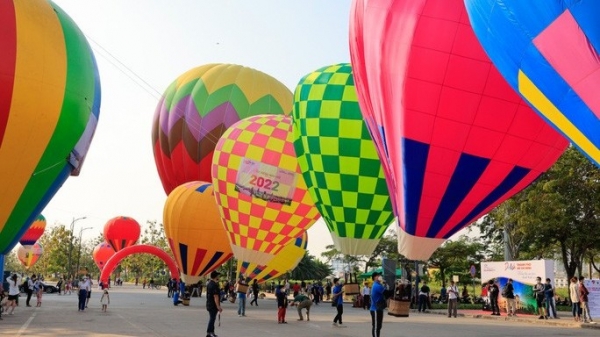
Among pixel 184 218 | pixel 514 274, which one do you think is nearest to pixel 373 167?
pixel 514 274

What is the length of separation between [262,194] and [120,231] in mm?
32849

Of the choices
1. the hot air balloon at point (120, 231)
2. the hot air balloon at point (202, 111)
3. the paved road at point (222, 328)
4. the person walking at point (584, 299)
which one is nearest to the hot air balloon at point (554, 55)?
the paved road at point (222, 328)

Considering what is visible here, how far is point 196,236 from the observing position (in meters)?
24.0

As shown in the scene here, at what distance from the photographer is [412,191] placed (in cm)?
1235

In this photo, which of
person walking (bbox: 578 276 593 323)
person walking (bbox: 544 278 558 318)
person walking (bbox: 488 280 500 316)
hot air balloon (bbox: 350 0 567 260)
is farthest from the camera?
person walking (bbox: 488 280 500 316)

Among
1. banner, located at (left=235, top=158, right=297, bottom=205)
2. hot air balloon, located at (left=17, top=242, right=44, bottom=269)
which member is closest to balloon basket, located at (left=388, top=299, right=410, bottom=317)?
banner, located at (left=235, top=158, right=297, bottom=205)

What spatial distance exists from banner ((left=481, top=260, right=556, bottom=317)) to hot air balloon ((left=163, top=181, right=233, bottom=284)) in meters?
10.2

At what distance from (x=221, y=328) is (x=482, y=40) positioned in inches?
329

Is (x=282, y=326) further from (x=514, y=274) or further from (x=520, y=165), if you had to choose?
(x=514, y=274)

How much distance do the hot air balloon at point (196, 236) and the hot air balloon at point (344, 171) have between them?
7.46 meters

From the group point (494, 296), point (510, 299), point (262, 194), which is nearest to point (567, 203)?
point (494, 296)

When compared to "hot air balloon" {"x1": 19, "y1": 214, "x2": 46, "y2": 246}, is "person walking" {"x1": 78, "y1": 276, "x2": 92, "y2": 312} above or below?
below

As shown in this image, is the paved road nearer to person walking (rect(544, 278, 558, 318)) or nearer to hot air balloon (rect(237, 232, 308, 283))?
person walking (rect(544, 278, 558, 318))

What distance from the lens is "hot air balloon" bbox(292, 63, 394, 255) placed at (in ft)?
55.1
